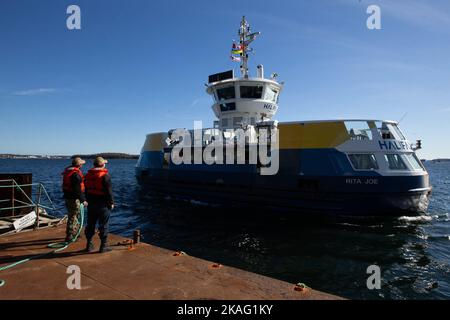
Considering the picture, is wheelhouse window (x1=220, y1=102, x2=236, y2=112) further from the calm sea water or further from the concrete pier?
the concrete pier

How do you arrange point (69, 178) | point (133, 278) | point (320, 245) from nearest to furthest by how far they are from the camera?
point (133, 278) < point (69, 178) < point (320, 245)

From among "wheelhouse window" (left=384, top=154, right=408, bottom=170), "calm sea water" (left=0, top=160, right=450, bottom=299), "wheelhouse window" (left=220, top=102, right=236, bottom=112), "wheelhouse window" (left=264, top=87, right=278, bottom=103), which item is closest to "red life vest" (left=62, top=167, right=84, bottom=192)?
"calm sea water" (left=0, top=160, right=450, bottom=299)

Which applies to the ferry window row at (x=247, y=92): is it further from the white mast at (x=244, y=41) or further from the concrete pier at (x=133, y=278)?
the concrete pier at (x=133, y=278)

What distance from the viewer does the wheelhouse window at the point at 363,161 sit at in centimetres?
1262

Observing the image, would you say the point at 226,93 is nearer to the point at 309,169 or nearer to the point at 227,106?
the point at 227,106

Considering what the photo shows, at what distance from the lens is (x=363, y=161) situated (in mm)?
12734

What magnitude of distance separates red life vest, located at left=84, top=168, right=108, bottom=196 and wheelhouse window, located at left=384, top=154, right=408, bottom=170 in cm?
1147

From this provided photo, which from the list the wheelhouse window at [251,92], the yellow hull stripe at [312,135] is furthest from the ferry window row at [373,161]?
the wheelhouse window at [251,92]

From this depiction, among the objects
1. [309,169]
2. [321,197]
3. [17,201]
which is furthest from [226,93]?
[17,201]

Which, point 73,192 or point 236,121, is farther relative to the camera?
point 236,121

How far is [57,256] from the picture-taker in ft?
17.0

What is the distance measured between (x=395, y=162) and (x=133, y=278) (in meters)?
12.1
